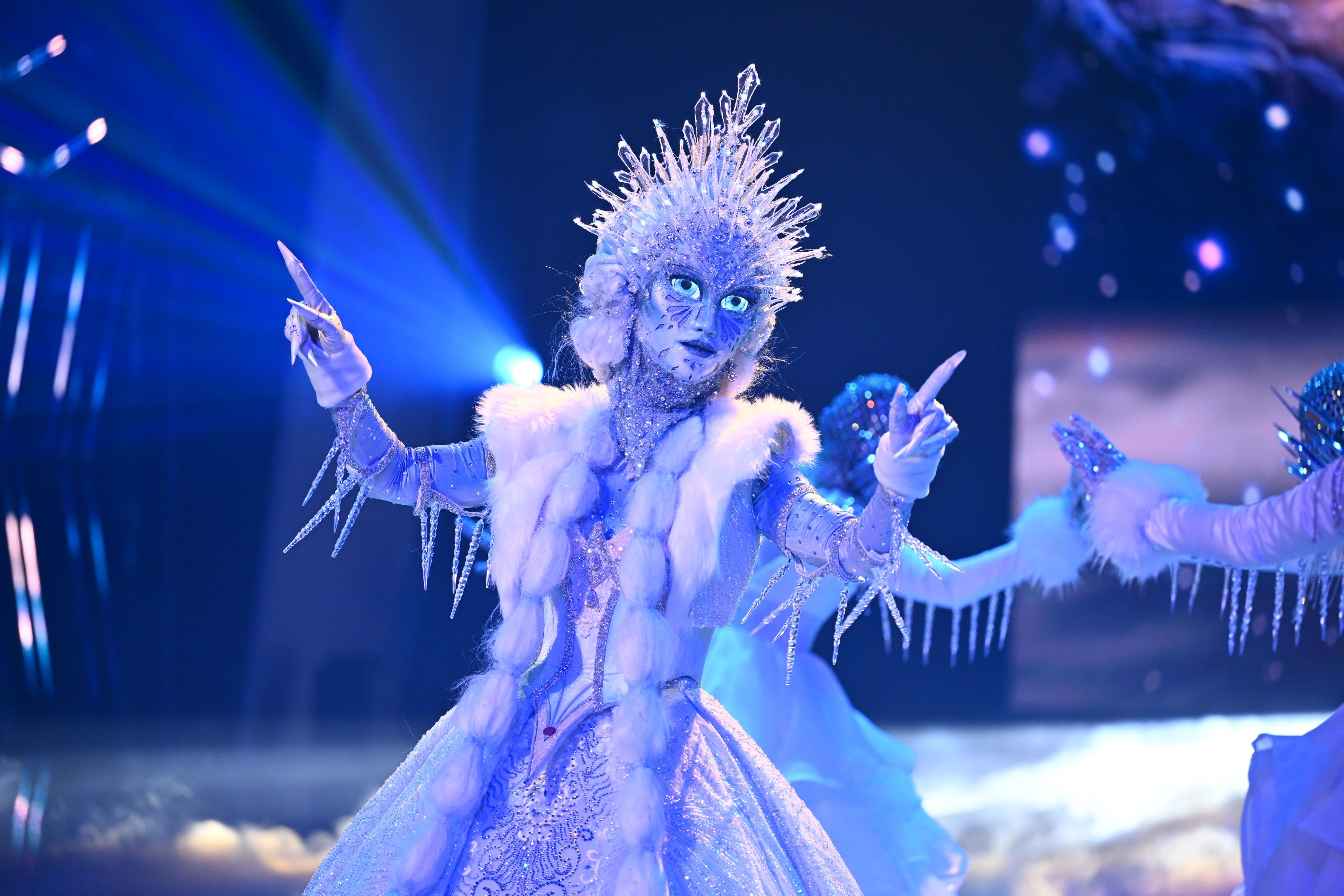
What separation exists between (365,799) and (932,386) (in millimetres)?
2957

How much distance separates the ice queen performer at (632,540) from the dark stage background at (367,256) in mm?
2238

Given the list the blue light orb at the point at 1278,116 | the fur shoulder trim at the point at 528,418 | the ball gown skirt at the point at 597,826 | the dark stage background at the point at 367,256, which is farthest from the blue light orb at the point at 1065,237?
the ball gown skirt at the point at 597,826

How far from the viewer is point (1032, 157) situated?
436 centimetres

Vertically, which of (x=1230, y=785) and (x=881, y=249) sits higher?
(x=881, y=249)

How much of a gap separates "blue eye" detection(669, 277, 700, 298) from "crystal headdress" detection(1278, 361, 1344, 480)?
1187 mm

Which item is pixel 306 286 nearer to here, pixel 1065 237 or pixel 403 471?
pixel 403 471

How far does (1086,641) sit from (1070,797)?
3.11ft

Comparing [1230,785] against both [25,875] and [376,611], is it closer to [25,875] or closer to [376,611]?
[376,611]

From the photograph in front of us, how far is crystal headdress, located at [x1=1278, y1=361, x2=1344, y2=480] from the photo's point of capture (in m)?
2.01

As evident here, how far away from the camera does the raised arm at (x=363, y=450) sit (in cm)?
161

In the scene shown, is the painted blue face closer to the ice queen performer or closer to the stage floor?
the ice queen performer

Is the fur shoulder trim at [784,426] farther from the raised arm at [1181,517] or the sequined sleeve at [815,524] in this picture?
the raised arm at [1181,517]

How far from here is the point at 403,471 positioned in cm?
176

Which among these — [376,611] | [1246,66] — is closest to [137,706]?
[376,611]
